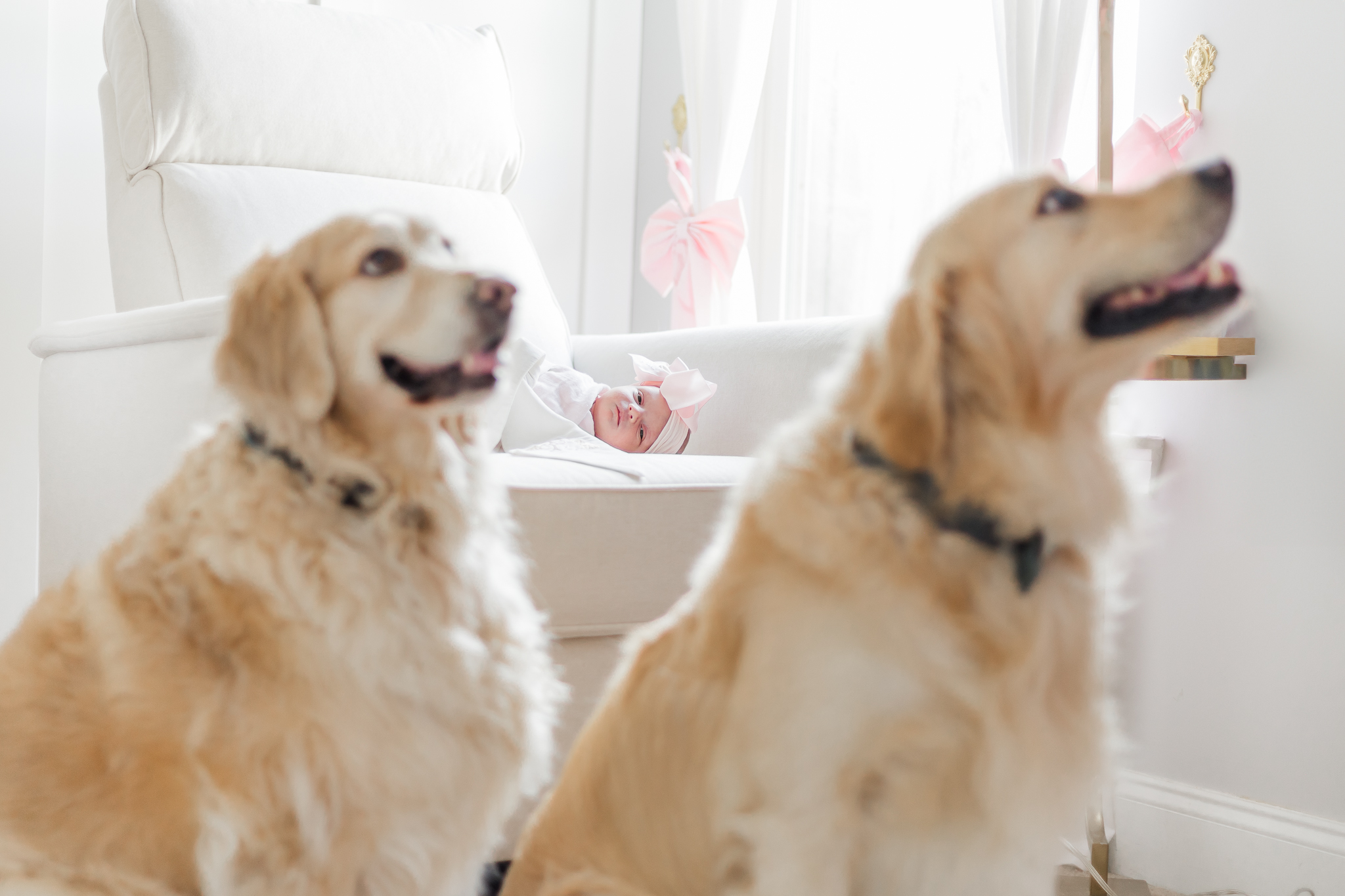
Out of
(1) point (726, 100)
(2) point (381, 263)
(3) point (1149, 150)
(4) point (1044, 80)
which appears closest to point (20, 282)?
(1) point (726, 100)

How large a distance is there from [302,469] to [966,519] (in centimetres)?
67

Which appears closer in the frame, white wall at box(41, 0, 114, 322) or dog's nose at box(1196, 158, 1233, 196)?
dog's nose at box(1196, 158, 1233, 196)

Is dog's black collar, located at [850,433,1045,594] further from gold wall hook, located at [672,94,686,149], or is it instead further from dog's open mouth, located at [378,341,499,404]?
gold wall hook, located at [672,94,686,149]

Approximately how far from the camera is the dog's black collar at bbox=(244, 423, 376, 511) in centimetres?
122

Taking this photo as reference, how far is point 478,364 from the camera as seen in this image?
4.24 feet

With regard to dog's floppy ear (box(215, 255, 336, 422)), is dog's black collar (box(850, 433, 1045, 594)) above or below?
below

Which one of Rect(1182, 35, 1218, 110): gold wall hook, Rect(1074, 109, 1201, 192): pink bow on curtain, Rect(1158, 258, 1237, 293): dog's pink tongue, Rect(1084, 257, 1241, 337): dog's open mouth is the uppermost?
Rect(1182, 35, 1218, 110): gold wall hook

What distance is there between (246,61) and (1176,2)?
196 centimetres

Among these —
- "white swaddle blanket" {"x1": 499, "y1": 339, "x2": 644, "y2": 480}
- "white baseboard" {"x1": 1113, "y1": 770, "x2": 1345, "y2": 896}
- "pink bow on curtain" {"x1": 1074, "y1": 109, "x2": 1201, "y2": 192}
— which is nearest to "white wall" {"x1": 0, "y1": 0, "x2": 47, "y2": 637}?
"white swaddle blanket" {"x1": 499, "y1": 339, "x2": 644, "y2": 480}

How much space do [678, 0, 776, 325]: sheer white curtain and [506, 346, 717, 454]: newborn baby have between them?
96cm

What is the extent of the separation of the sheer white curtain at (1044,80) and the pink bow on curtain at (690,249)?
1.02 m

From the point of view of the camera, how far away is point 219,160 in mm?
2592

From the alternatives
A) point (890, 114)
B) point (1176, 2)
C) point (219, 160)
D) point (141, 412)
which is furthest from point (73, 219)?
point (1176, 2)

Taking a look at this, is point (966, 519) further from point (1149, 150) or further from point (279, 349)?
point (1149, 150)
